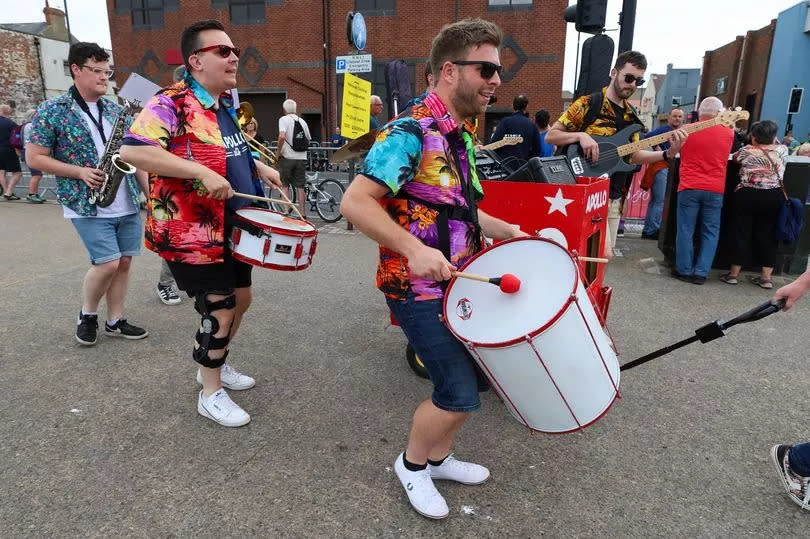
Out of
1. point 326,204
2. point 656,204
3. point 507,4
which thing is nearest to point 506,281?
point 656,204

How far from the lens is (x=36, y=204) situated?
10117 mm

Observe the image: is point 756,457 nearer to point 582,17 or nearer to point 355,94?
point 582,17

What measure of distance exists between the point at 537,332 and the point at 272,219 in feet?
5.04

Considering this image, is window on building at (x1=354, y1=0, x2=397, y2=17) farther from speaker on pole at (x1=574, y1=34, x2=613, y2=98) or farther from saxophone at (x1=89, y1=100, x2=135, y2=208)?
saxophone at (x1=89, y1=100, x2=135, y2=208)

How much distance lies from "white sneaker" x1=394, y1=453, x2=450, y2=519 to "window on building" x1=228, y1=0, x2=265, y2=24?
82.8ft

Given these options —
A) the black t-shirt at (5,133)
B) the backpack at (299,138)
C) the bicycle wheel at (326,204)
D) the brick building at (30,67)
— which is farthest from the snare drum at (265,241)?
the brick building at (30,67)

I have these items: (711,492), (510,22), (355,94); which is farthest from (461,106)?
(510,22)

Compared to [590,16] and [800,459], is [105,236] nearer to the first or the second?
[800,459]

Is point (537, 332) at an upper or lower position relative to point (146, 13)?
lower

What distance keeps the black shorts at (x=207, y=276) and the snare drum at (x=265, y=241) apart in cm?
12

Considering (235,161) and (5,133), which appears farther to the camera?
(5,133)

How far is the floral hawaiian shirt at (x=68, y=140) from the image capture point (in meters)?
3.26

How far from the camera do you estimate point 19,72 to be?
1371 inches

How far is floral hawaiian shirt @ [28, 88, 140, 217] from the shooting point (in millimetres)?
3256
